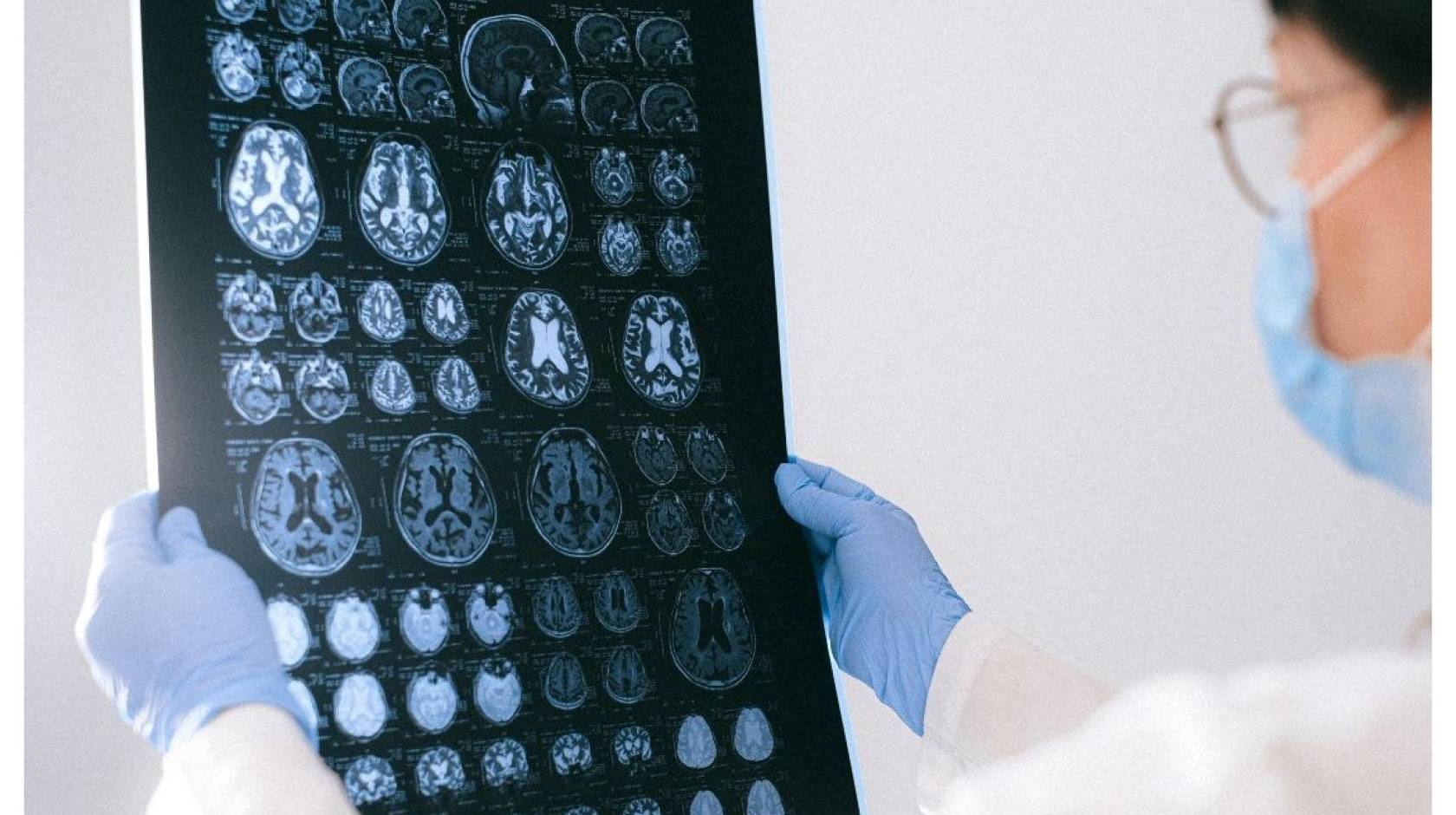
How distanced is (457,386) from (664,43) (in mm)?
449

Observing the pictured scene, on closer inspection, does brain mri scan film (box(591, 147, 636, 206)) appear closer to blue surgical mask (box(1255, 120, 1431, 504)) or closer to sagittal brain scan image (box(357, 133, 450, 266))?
sagittal brain scan image (box(357, 133, 450, 266))

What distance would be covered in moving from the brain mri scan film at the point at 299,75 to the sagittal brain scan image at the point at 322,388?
235 mm

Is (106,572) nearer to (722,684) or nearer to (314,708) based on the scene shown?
(314,708)

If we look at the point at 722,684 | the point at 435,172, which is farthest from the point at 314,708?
the point at 435,172

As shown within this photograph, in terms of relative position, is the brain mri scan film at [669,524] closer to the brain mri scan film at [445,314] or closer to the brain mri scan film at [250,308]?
the brain mri scan film at [445,314]

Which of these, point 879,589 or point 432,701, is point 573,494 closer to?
point 432,701

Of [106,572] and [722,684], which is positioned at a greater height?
[106,572]

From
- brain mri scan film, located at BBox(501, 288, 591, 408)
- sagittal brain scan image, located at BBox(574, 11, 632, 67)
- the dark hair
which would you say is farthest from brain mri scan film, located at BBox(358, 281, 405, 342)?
the dark hair

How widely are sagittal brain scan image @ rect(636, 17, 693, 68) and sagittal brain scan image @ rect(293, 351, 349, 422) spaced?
0.47 meters

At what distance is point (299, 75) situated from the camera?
3.42 ft

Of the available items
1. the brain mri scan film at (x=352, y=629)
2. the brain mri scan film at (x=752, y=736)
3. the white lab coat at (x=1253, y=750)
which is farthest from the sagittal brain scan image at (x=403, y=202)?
the white lab coat at (x=1253, y=750)

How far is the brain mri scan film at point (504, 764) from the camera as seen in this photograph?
105cm

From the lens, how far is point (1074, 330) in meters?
1.64

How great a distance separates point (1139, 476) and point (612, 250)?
0.88 metres
